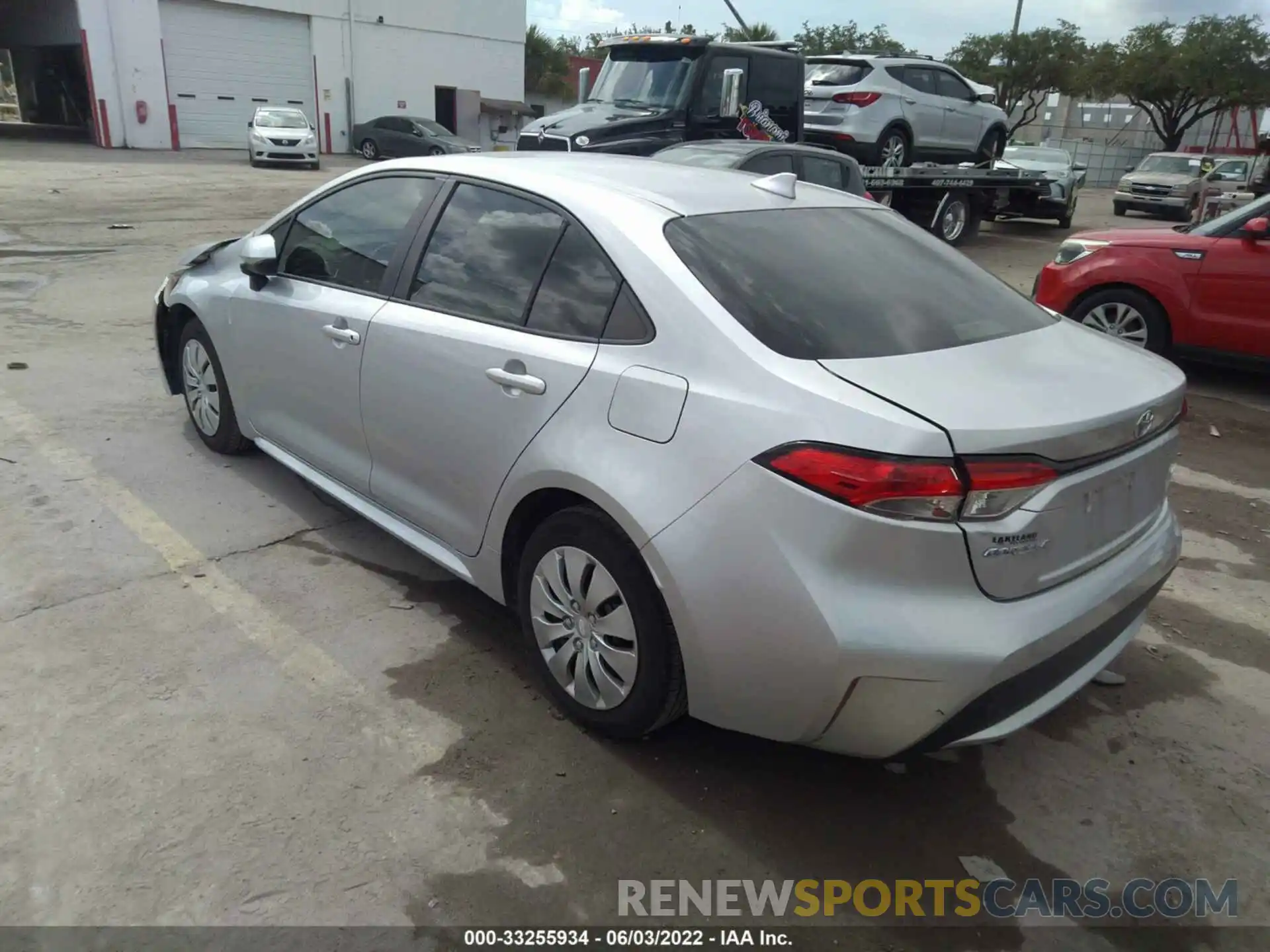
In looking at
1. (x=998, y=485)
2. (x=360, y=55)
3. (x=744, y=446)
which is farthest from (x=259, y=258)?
(x=360, y=55)

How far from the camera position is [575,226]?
296 centimetres

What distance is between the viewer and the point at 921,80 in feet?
43.5

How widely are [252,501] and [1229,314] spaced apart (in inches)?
269

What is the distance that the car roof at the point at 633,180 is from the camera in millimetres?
3035

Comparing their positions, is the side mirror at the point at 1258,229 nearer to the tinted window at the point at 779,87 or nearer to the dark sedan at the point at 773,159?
the dark sedan at the point at 773,159

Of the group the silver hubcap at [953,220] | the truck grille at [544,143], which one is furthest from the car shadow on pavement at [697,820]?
the silver hubcap at [953,220]

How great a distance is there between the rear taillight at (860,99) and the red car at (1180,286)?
18.7 ft

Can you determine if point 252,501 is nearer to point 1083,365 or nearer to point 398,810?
point 398,810

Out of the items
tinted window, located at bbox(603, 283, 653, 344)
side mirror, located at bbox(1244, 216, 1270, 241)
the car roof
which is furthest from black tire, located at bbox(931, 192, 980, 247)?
tinted window, located at bbox(603, 283, 653, 344)

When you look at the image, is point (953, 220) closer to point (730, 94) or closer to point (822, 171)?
point (730, 94)

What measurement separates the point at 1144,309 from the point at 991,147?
922 centimetres

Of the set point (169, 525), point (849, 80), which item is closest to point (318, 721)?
point (169, 525)

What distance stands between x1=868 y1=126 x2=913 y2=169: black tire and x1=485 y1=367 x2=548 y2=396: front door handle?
440 inches

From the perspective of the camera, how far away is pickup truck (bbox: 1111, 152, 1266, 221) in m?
23.2
